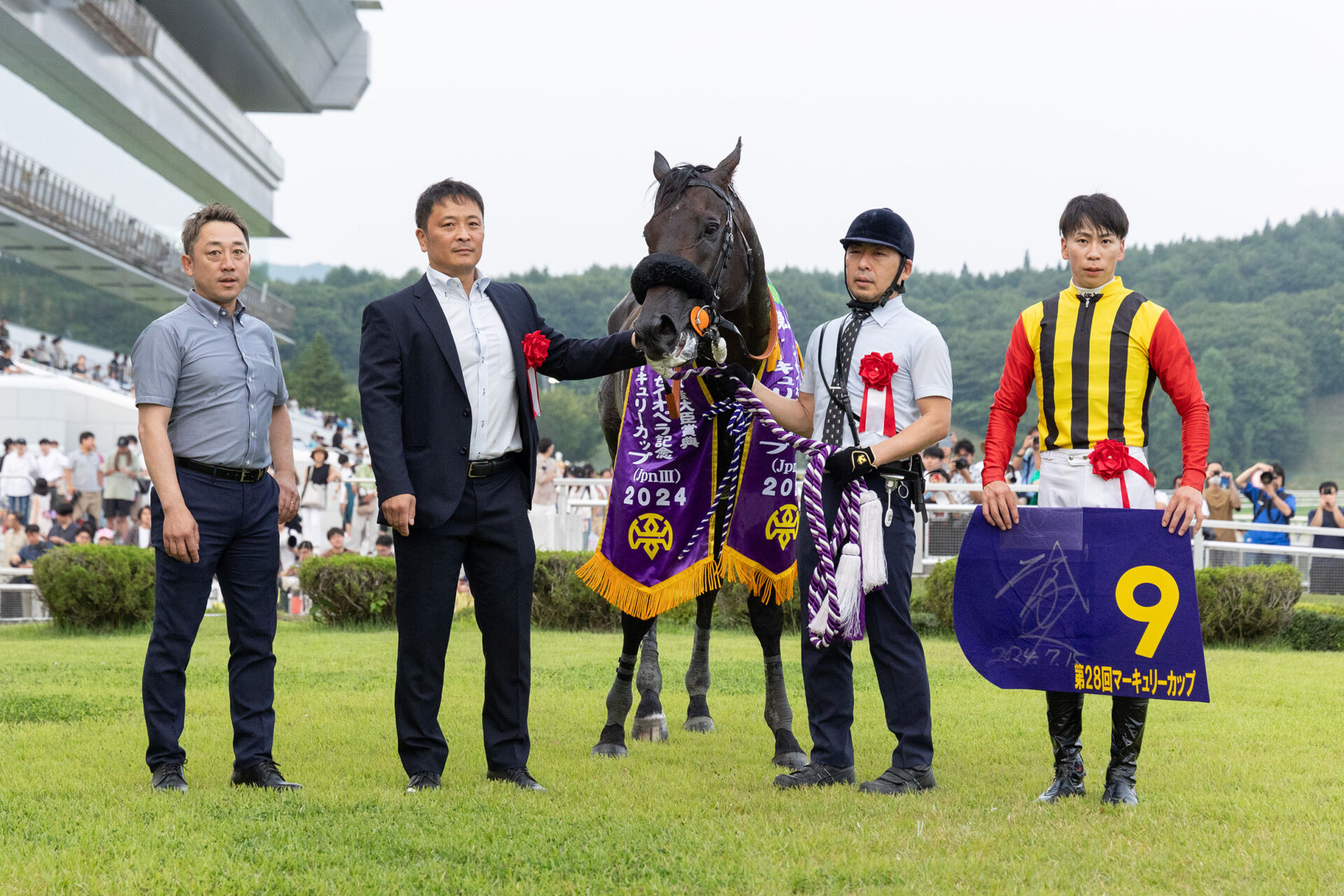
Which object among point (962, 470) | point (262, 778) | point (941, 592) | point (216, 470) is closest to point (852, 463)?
point (216, 470)

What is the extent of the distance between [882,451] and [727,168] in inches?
57.5

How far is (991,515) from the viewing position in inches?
178

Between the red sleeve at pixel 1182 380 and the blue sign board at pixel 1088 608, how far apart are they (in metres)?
0.23

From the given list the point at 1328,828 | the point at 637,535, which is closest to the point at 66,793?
the point at 637,535

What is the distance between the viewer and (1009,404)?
4680 mm

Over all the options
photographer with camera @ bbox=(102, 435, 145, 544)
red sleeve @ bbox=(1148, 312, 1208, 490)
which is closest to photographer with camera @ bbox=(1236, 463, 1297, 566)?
red sleeve @ bbox=(1148, 312, 1208, 490)

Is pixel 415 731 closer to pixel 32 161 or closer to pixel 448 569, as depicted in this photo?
pixel 448 569

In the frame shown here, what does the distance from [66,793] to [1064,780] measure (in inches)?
141

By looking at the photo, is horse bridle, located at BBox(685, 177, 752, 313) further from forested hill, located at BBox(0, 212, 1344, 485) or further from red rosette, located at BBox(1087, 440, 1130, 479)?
forested hill, located at BBox(0, 212, 1344, 485)

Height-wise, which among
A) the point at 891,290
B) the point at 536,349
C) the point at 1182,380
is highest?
the point at 891,290

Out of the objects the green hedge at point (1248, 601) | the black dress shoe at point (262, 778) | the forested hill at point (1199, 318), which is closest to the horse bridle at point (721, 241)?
the black dress shoe at point (262, 778)

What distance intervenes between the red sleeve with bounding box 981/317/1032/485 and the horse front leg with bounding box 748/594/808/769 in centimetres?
133

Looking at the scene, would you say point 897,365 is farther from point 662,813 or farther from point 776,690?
point 662,813
